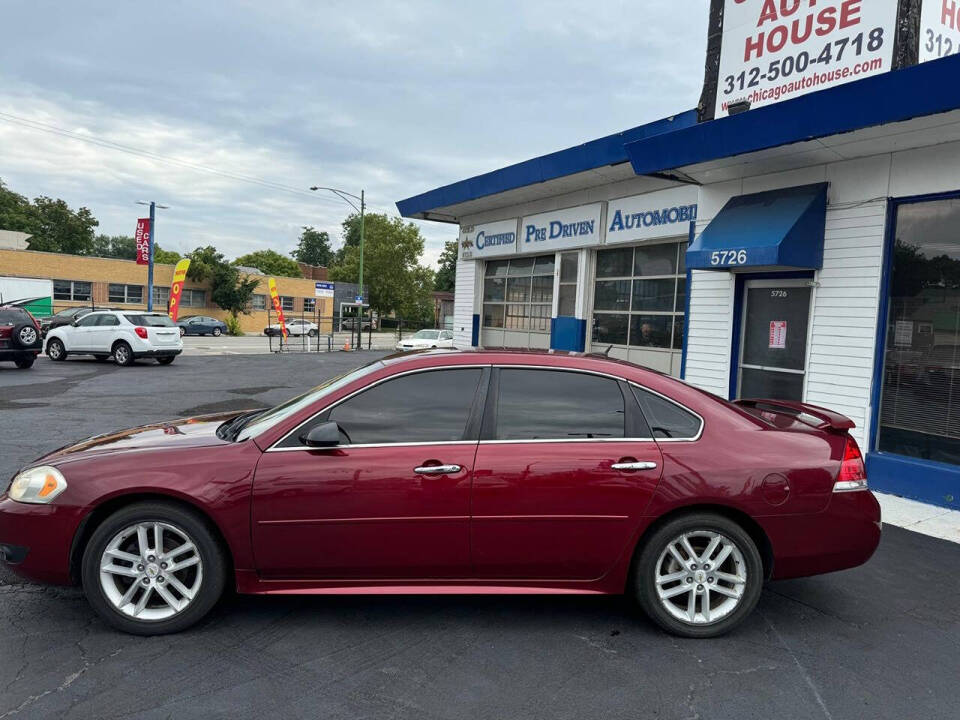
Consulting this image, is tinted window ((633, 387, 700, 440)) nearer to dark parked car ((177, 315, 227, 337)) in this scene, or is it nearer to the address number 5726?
the address number 5726

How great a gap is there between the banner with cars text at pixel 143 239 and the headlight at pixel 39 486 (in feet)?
123

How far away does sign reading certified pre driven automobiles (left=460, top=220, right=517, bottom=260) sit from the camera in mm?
14094

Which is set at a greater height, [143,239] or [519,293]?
[143,239]

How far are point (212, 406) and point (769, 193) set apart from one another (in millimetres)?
9768

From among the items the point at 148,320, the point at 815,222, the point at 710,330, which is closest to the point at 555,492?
the point at 815,222

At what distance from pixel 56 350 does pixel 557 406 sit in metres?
21.5

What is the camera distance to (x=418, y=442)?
376 cm

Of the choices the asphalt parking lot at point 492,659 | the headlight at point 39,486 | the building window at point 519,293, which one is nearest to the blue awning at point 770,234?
the asphalt parking lot at point 492,659

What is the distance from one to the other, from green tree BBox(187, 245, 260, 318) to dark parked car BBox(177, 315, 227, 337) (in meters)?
3.87

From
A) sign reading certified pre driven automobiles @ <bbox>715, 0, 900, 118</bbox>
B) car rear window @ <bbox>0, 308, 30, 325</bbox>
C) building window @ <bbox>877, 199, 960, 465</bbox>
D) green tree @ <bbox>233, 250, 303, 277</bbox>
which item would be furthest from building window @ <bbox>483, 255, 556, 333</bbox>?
green tree @ <bbox>233, 250, 303, 277</bbox>

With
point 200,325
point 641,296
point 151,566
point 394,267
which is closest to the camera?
point 151,566

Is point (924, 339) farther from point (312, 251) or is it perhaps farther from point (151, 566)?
point (312, 251)

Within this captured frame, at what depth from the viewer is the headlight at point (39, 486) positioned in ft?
11.9

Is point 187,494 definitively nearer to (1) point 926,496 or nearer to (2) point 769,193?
(1) point 926,496
